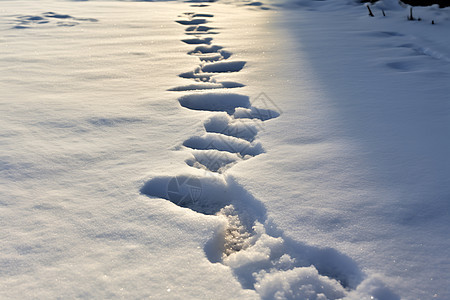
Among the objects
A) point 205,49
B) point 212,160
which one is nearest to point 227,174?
point 212,160

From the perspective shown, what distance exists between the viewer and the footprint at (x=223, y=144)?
1.41 m

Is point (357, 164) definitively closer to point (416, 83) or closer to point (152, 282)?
point (152, 282)

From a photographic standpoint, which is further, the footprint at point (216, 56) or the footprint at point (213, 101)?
the footprint at point (216, 56)

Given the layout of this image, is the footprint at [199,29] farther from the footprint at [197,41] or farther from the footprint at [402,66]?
the footprint at [402,66]

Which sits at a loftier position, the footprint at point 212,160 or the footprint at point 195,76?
the footprint at point 195,76

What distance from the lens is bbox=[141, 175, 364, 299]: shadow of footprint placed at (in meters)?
0.85

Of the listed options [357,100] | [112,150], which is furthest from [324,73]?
[112,150]

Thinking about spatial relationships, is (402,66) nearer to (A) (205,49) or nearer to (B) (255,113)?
(B) (255,113)

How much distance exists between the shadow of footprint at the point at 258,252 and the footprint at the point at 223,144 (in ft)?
0.86

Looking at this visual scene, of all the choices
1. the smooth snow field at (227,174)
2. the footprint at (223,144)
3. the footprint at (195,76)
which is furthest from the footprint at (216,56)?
the footprint at (223,144)

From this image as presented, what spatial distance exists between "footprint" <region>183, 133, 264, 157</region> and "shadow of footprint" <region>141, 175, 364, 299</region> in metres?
0.26

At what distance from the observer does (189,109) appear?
1.77 metres

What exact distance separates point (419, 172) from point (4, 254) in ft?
3.83

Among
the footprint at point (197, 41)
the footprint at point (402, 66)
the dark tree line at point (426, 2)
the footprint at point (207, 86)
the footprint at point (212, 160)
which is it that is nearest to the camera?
the footprint at point (212, 160)
